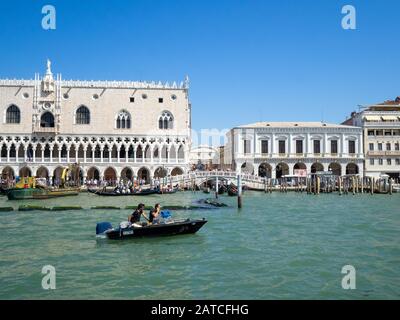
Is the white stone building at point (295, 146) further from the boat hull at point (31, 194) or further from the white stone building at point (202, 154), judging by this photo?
the white stone building at point (202, 154)

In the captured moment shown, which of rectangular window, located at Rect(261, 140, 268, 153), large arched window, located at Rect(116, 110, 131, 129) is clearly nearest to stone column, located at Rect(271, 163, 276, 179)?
rectangular window, located at Rect(261, 140, 268, 153)

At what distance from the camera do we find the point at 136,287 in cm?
826

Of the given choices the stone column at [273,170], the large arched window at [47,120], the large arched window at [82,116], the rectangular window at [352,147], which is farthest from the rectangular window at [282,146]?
the large arched window at [47,120]

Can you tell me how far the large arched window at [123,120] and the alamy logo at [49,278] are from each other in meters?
30.4

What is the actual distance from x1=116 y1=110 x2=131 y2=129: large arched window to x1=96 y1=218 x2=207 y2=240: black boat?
27.3 meters

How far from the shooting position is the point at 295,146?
4116 centimetres

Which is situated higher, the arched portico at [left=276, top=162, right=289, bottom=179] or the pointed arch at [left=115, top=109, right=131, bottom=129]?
the pointed arch at [left=115, top=109, right=131, bottom=129]

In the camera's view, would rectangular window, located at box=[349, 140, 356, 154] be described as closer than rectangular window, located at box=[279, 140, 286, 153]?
No

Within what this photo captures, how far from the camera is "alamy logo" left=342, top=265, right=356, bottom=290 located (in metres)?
8.19

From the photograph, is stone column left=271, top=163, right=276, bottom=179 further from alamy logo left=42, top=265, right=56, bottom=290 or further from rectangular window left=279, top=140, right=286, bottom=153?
alamy logo left=42, top=265, right=56, bottom=290

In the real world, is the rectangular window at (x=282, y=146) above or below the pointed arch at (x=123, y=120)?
below

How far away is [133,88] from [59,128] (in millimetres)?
7294

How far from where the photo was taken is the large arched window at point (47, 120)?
127 ft
